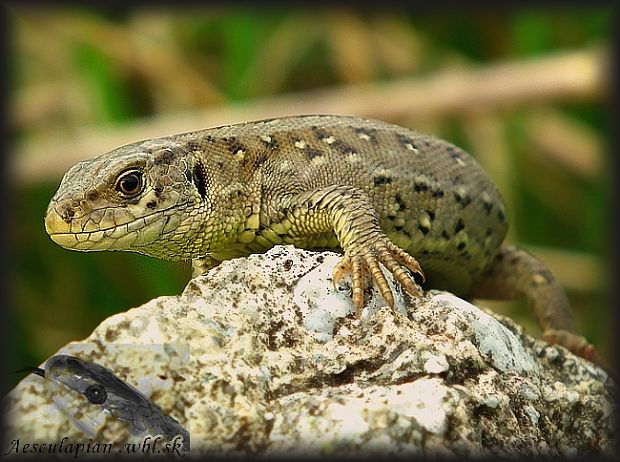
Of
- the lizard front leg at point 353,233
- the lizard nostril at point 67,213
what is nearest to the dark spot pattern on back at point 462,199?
the lizard front leg at point 353,233

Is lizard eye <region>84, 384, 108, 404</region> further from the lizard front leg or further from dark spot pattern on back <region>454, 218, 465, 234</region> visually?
dark spot pattern on back <region>454, 218, 465, 234</region>

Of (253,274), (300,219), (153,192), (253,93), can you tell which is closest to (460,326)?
(253,274)

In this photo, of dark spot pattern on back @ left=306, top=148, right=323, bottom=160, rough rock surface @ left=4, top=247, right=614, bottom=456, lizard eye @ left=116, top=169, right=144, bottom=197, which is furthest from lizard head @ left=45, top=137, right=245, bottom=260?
rough rock surface @ left=4, top=247, right=614, bottom=456

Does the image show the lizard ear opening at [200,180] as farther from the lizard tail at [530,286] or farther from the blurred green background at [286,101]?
the blurred green background at [286,101]

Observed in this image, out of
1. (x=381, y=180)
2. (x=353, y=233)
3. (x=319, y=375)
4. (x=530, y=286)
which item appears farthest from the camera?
(x=530, y=286)

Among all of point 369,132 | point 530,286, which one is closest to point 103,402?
point 369,132

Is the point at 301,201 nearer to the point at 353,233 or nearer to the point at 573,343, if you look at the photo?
the point at 353,233
